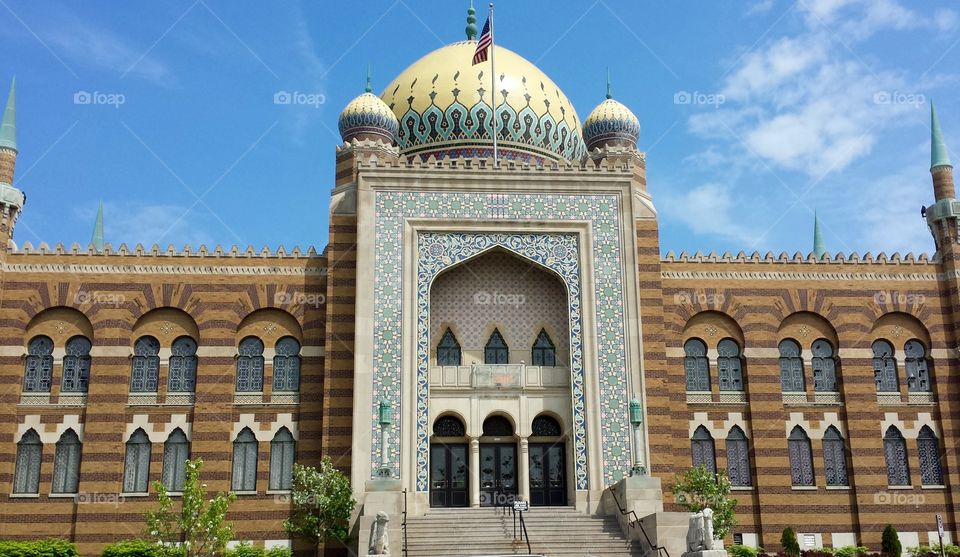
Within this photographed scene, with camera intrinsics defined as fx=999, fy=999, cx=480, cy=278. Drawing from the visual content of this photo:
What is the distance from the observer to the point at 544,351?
29.9 metres

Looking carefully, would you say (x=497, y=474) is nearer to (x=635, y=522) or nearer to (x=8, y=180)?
(x=635, y=522)

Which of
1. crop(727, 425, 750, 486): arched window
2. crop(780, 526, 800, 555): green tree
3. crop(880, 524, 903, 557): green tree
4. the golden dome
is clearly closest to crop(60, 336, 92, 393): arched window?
the golden dome

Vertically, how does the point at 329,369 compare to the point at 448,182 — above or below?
below

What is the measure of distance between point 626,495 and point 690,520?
3.40 m

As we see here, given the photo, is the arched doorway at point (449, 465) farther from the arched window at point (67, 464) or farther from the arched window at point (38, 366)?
the arched window at point (38, 366)

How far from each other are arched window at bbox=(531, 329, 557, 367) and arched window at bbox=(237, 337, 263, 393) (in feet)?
26.5

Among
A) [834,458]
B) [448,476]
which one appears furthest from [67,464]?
[834,458]

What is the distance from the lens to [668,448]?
2805 centimetres

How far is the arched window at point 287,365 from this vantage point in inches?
1155

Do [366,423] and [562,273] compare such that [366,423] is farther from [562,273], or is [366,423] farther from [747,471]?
[747,471]

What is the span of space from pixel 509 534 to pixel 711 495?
5759mm

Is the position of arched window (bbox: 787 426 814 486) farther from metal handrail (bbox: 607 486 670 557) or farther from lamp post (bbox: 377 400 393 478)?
lamp post (bbox: 377 400 393 478)

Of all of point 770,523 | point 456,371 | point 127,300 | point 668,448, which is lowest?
point 770,523

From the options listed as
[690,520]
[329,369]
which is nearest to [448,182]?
[329,369]
